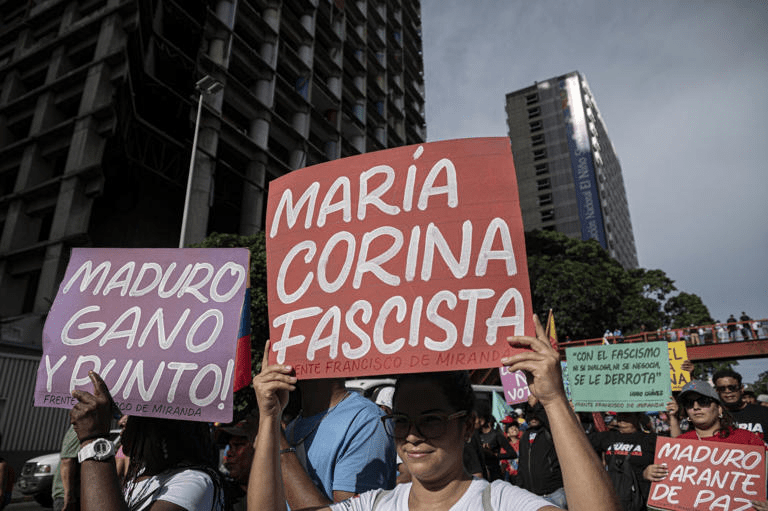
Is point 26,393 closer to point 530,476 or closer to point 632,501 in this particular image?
point 530,476

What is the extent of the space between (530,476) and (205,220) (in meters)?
20.6

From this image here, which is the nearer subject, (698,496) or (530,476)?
(698,496)

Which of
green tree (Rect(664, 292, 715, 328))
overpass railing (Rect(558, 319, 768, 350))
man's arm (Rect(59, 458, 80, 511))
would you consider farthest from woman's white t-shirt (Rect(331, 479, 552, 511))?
green tree (Rect(664, 292, 715, 328))

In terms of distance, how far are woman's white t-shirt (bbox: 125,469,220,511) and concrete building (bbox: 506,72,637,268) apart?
60587 mm

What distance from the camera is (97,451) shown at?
1725 millimetres

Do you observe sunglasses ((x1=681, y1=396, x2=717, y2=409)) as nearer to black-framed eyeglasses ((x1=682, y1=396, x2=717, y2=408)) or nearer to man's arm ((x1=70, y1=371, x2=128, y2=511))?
black-framed eyeglasses ((x1=682, y1=396, x2=717, y2=408))

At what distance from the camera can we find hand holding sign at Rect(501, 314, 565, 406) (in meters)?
1.35

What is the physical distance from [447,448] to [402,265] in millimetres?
634

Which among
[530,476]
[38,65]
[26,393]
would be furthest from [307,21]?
[530,476]

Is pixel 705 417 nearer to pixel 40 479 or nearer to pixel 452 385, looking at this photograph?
pixel 452 385

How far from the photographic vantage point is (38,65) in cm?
2405

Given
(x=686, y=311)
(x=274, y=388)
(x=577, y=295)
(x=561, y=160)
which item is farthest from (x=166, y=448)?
(x=561, y=160)

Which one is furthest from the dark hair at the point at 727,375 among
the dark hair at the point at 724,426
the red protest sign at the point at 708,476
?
the red protest sign at the point at 708,476

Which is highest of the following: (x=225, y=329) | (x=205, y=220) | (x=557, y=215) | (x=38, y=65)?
(x=557, y=215)
